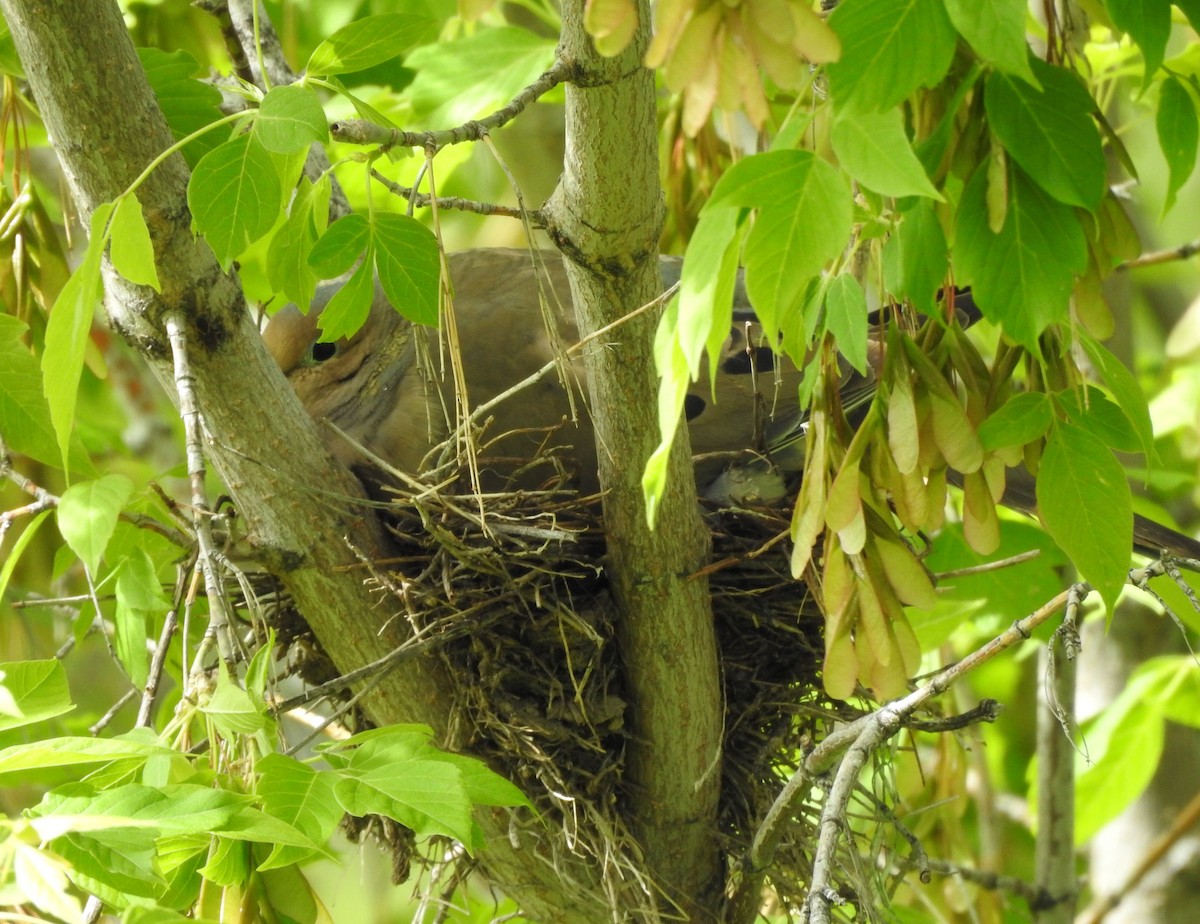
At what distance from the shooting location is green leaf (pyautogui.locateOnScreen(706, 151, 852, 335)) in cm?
86

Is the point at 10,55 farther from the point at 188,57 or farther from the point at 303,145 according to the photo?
the point at 303,145

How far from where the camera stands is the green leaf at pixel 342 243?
3.95ft

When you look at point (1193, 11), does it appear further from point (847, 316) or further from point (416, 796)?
point (416, 796)

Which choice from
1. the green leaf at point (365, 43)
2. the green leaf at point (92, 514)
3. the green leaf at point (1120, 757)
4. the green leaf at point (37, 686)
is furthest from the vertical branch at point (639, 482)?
the green leaf at point (1120, 757)

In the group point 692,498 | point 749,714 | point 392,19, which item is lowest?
point 749,714

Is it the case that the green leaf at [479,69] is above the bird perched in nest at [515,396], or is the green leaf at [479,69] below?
above

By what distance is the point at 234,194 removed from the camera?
3.78 feet

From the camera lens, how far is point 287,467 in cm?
154

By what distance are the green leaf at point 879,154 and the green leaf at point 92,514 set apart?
0.80 m

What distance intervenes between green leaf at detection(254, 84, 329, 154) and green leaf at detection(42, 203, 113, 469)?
0.16 metres

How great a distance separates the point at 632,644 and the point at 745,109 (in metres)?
1.08

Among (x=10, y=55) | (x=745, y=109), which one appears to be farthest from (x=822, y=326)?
(x=10, y=55)

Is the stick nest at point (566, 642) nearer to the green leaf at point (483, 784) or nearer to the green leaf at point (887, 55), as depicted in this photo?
the green leaf at point (483, 784)

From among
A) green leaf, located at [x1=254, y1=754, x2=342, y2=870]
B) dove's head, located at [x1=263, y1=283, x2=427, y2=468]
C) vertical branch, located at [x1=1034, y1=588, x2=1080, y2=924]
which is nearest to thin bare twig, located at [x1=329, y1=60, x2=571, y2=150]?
green leaf, located at [x1=254, y1=754, x2=342, y2=870]
